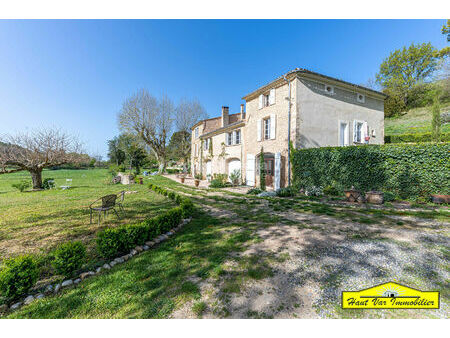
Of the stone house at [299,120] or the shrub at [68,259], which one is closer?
the shrub at [68,259]

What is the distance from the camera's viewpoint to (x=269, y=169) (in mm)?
13242

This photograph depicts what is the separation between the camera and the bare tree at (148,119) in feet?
81.9

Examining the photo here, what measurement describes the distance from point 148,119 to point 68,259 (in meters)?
25.8

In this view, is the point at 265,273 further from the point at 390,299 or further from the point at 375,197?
the point at 375,197

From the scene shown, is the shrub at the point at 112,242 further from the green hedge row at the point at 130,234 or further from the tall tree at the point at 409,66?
the tall tree at the point at 409,66

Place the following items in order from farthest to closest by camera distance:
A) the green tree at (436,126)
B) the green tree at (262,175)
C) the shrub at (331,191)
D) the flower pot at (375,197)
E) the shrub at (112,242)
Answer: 1. the green tree at (436,126)
2. the green tree at (262,175)
3. the shrub at (331,191)
4. the flower pot at (375,197)
5. the shrub at (112,242)

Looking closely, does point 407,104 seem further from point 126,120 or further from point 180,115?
point 126,120

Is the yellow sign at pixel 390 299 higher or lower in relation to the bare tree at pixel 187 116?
lower

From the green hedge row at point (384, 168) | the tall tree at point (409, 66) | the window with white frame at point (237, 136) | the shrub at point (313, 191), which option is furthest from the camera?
the tall tree at point (409, 66)

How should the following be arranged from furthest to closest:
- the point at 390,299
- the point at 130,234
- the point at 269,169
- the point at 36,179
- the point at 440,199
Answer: the point at 269,169 < the point at 36,179 < the point at 440,199 < the point at 130,234 < the point at 390,299

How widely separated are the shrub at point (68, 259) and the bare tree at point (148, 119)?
25251 mm

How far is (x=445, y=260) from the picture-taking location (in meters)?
2.91

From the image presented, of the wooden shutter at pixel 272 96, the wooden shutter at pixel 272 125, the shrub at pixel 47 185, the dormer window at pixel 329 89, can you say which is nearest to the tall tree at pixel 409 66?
the dormer window at pixel 329 89

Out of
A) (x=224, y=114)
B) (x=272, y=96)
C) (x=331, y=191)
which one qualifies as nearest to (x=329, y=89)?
(x=272, y=96)
